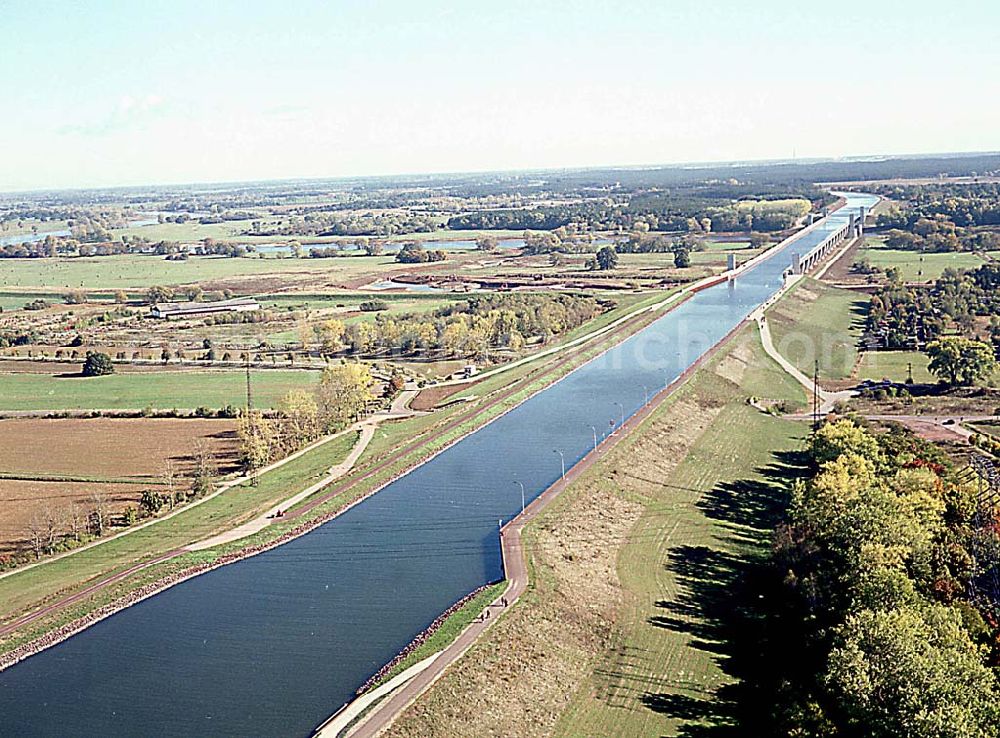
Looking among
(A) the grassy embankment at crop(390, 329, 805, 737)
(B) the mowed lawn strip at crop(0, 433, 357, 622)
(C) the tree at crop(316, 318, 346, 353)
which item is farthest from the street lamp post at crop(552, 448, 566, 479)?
(C) the tree at crop(316, 318, 346, 353)

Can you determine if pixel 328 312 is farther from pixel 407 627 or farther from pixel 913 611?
pixel 913 611

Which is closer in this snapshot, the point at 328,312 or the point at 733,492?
the point at 733,492

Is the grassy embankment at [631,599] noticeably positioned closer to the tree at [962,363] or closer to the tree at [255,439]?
the tree at [962,363]

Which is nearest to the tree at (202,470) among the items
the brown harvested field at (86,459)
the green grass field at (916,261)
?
the brown harvested field at (86,459)

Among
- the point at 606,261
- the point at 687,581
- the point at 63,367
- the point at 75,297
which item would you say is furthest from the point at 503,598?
the point at 606,261

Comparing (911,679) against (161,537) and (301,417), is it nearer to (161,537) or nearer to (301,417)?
(161,537)

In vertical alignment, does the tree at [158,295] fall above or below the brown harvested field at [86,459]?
above

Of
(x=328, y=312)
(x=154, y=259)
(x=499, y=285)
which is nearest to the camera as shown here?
(x=328, y=312)

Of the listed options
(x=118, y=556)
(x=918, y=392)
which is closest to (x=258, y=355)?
(x=118, y=556)
